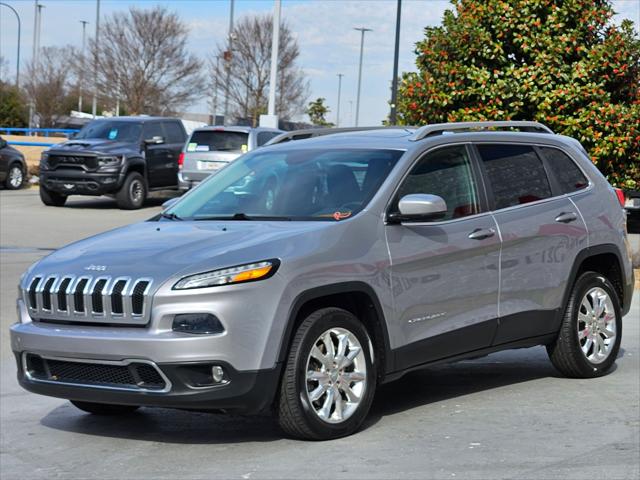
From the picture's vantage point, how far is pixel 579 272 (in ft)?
28.0

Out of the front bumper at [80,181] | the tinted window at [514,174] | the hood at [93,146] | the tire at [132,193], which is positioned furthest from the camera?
the tire at [132,193]

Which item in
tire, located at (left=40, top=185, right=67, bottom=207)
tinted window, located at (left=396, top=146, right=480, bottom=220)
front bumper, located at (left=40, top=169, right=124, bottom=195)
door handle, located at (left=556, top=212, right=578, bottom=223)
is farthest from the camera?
tire, located at (left=40, top=185, right=67, bottom=207)

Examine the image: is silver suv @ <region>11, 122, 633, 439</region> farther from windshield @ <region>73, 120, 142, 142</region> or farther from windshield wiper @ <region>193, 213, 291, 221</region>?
windshield @ <region>73, 120, 142, 142</region>

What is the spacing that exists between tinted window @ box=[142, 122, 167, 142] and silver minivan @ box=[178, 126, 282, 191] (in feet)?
5.47

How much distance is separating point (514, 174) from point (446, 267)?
1137 mm

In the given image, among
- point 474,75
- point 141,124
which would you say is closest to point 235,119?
point 141,124

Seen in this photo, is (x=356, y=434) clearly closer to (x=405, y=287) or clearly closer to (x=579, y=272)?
(x=405, y=287)

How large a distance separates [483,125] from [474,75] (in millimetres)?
8787

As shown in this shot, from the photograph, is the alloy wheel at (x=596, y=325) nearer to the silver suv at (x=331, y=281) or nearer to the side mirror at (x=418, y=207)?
the silver suv at (x=331, y=281)

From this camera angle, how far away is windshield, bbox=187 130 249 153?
79.5 ft

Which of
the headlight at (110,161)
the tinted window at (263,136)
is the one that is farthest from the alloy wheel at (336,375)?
the headlight at (110,161)

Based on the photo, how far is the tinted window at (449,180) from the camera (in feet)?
24.2

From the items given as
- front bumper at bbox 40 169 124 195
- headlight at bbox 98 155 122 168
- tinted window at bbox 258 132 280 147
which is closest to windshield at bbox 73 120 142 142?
headlight at bbox 98 155 122 168

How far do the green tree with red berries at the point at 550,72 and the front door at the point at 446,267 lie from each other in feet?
29.8
